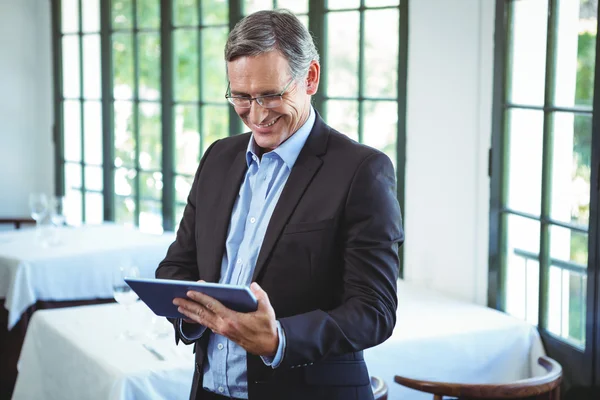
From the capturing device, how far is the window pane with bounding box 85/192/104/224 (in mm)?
6633

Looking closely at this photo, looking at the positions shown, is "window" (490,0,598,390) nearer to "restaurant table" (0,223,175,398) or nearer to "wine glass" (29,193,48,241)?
"restaurant table" (0,223,175,398)

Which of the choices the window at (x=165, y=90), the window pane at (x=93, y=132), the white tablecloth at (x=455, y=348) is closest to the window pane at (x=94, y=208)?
the window at (x=165, y=90)

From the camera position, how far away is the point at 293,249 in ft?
6.14

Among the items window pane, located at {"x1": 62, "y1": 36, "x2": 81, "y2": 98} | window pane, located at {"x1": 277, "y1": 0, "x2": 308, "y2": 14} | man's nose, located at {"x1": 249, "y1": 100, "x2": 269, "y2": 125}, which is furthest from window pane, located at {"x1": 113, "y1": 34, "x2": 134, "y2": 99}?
man's nose, located at {"x1": 249, "y1": 100, "x2": 269, "y2": 125}

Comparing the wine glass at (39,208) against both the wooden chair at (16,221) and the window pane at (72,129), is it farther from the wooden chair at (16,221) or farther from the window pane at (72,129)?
the window pane at (72,129)

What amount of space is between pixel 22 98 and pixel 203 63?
6.34 ft

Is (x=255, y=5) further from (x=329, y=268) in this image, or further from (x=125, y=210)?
(x=329, y=268)

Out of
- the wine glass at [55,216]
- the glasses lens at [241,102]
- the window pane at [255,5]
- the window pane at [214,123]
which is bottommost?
the wine glass at [55,216]

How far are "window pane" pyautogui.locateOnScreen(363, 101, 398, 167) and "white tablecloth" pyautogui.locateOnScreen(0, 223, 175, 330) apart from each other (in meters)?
1.33

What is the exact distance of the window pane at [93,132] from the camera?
6.56 meters

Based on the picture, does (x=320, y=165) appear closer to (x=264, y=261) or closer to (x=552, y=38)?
(x=264, y=261)

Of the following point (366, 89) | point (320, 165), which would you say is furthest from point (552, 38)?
point (320, 165)

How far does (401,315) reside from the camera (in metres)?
3.71

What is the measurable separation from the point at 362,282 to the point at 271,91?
42 cm
